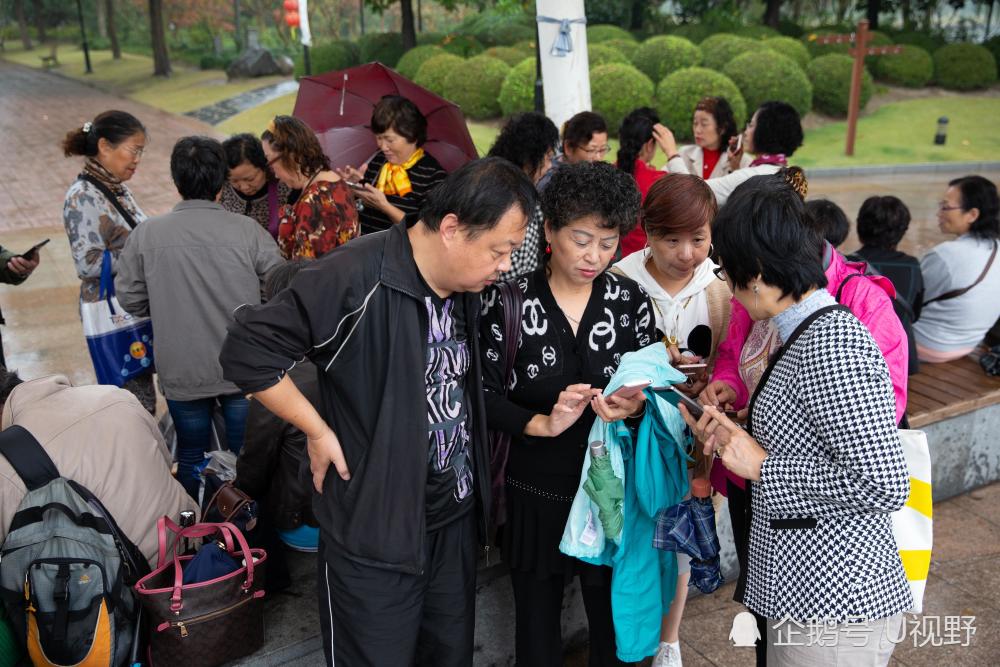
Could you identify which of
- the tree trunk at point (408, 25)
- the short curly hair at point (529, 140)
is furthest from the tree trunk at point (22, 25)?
the short curly hair at point (529, 140)

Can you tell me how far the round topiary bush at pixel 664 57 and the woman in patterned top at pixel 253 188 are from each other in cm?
1335

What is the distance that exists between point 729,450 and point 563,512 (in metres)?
0.71

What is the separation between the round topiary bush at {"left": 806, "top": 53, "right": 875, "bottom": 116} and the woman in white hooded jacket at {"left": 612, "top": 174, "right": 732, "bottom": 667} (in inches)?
632

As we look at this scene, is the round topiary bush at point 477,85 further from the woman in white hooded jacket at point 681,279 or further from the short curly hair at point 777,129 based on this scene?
the woman in white hooded jacket at point 681,279

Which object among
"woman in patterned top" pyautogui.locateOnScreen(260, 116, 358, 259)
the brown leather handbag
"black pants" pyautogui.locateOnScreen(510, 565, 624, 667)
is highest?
"woman in patterned top" pyautogui.locateOnScreen(260, 116, 358, 259)

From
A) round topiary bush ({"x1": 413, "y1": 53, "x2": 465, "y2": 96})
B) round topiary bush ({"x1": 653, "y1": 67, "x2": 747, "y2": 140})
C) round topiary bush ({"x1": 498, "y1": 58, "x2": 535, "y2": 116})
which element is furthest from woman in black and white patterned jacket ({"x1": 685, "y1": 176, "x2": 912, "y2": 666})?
round topiary bush ({"x1": 413, "y1": 53, "x2": 465, "y2": 96})

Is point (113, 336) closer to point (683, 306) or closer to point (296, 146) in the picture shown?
point (296, 146)

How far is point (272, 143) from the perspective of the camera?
3.83 m

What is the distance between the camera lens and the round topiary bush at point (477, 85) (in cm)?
1628

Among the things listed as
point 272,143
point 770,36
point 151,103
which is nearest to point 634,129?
point 272,143

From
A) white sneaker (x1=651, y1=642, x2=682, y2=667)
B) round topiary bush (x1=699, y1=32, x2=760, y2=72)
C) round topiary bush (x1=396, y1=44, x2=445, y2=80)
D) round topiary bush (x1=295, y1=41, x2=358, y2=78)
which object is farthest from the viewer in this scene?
round topiary bush (x1=295, y1=41, x2=358, y2=78)

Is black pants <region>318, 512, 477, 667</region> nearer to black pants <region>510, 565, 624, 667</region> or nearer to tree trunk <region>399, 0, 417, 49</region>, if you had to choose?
black pants <region>510, 565, 624, 667</region>

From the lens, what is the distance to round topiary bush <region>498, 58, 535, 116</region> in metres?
15.2

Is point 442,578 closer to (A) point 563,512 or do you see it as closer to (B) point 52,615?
(A) point 563,512
